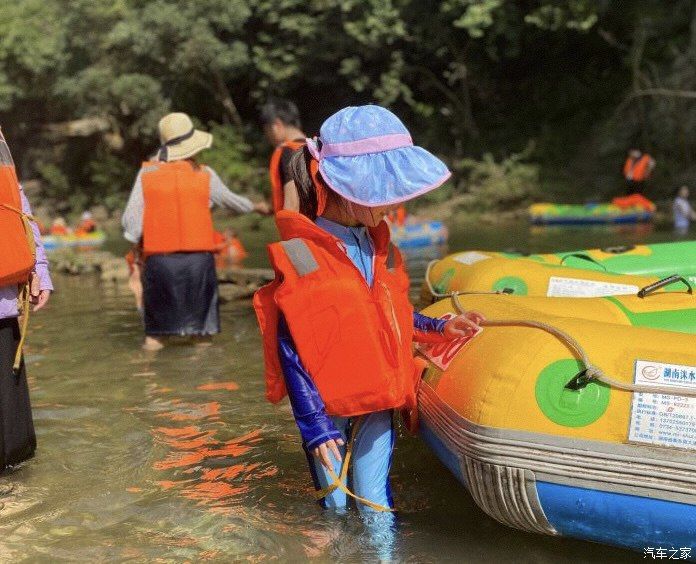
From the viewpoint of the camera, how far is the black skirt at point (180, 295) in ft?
18.8

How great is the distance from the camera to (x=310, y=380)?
270 cm

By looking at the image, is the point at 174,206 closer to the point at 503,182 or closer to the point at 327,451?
the point at 327,451

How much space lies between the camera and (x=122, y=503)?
338 centimetres

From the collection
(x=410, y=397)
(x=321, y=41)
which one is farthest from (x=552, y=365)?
(x=321, y=41)

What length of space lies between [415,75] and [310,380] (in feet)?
70.6

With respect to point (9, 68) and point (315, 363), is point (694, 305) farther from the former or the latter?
point (9, 68)

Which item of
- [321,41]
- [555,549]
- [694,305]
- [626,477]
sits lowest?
[555,549]

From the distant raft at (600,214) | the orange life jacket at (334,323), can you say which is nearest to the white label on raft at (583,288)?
the orange life jacket at (334,323)

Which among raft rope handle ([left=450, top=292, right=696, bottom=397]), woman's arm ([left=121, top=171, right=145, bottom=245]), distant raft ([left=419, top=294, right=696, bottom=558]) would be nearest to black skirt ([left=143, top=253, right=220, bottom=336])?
woman's arm ([left=121, top=171, right=145, bottom=245])

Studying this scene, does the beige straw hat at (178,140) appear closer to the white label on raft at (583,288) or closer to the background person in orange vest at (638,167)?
the white label on raft at (583,288)

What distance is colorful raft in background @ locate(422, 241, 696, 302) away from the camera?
165 inches

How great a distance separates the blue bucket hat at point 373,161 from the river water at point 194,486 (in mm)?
1097

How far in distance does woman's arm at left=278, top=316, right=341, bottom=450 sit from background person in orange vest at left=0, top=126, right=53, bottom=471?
1.22 metres

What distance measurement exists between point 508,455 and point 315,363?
61 cm
